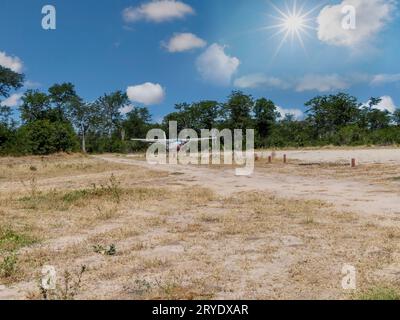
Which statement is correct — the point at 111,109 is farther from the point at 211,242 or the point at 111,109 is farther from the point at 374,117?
the point at 211,242

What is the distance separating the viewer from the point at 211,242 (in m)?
8.99

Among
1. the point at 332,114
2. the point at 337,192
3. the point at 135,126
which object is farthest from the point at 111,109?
the point at 337,192

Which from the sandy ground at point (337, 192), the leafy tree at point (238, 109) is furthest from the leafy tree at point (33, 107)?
the sandy ground at point (337, 192)

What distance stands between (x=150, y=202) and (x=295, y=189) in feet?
21.5

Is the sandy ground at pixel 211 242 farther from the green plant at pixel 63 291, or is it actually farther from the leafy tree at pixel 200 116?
the leafy tree at pixel 200 116

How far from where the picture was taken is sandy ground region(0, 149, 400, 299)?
628 centimetres

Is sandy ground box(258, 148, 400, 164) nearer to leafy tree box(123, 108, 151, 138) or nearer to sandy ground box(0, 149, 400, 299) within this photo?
sandy ground box(0, 149, 400, 299)

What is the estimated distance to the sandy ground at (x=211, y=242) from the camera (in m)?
6.28

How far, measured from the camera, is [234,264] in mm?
7402

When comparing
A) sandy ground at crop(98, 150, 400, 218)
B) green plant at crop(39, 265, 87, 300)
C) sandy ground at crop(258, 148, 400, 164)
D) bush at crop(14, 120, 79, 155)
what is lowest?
green plant at crop(39, 265, 87, 300)

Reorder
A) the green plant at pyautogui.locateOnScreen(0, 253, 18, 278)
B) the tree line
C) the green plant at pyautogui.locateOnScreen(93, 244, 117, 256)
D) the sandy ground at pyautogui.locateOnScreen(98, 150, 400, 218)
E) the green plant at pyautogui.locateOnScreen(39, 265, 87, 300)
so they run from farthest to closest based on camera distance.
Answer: the tree line < the sandy ground at pyautogui.locateOnScreen(98, 150, 400, 218) < the green plant at pyautogui.locateOnScreen(93, 244, 117, 256) < the green plant at pyautogui.locateOnScreen(0, 253, 18, 278) < the green plant at pyautogui.locateOnScreen(39, 265, 87, 300)

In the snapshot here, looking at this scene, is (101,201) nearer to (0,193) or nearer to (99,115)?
(0,193)

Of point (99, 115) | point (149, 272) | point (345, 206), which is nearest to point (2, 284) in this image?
point (149, 272)

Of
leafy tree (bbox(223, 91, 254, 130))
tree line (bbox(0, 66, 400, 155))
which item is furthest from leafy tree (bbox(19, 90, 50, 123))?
leafy tree (bbox(223, 91, 254, 130))
